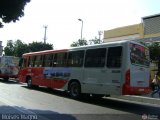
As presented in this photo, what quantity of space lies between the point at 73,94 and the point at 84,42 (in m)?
40.6

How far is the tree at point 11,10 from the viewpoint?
1436cm

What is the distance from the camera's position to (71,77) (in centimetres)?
1997

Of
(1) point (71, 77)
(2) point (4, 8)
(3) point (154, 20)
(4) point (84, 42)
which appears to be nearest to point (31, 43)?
(4) point (84, 42)

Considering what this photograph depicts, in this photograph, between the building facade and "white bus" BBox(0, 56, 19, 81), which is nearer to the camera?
"white bus" BBox(0, 56, 19, 81)

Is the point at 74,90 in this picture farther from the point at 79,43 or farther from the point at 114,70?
the point at 79,43

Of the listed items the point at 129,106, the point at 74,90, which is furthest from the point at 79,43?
the point at 129,106

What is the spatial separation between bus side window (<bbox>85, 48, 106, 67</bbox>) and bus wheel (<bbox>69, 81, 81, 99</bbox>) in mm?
1342

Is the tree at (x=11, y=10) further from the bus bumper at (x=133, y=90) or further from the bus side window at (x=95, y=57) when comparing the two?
the bus bumper at (x=133, y=90)

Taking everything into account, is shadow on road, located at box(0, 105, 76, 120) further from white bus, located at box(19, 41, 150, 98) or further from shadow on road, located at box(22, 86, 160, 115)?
white bus, located at box(19, 41, 150, 98)

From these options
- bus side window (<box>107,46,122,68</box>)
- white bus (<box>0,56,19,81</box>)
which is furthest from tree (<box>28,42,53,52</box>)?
bus side window (<box>107,46,122,68</box>)

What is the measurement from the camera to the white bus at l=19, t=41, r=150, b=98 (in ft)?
54.1

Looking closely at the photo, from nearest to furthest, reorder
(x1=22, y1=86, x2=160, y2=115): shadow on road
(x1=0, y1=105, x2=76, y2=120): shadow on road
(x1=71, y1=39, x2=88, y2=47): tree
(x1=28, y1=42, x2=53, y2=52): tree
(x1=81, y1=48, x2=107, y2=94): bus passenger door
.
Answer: (x1=0, y1=105, x2=76, y2=120): shadow on road < (x1=22, y1=86, x2=160, y2=115): shadow on road < (x1=81, y1=48, x2=107, y2=94): bus passenger door < (x1=71, y1=39, x2=88, y2=47): tree < (x1=28, y1=42, x2=53, y2=52): tree

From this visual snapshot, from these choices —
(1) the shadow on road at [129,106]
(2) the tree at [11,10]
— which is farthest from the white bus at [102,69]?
(2) the tree at [11,10]

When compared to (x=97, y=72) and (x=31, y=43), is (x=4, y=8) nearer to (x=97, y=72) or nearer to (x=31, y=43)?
(x=97, y=72)
